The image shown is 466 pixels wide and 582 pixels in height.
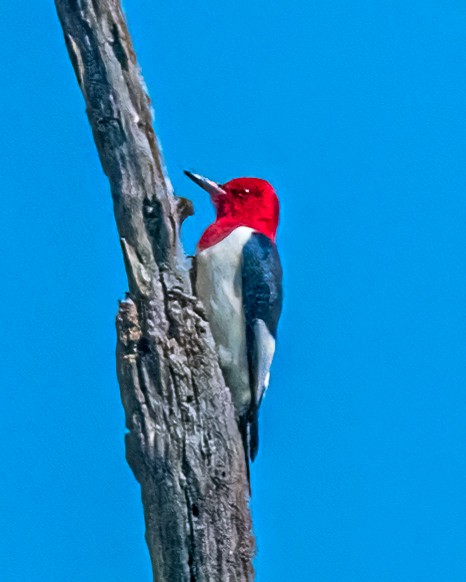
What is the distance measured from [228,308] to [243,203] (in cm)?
21

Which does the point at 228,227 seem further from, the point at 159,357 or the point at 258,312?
the point at 159,357

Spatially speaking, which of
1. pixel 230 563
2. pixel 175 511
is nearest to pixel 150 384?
pixel 175 511

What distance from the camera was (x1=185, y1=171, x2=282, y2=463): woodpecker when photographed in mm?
1867

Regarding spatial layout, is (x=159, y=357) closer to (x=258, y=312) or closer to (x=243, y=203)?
(x=258, y=312)

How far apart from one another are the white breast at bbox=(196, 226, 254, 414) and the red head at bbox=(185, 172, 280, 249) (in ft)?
0.28

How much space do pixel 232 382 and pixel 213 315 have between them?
0.12m

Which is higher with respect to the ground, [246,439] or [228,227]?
[228,227]

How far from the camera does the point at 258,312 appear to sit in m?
1.87

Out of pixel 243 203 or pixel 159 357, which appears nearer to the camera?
pixel 159 357

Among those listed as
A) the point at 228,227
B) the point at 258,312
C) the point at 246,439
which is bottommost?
the point at 246,439

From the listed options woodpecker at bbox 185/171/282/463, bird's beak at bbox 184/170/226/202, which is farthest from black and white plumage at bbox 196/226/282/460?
bird's beak at bbox 184/170/226/202

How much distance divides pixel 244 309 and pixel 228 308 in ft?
0.09

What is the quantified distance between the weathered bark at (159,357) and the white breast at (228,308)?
0.10ft

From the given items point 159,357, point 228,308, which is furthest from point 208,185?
point 159,357
